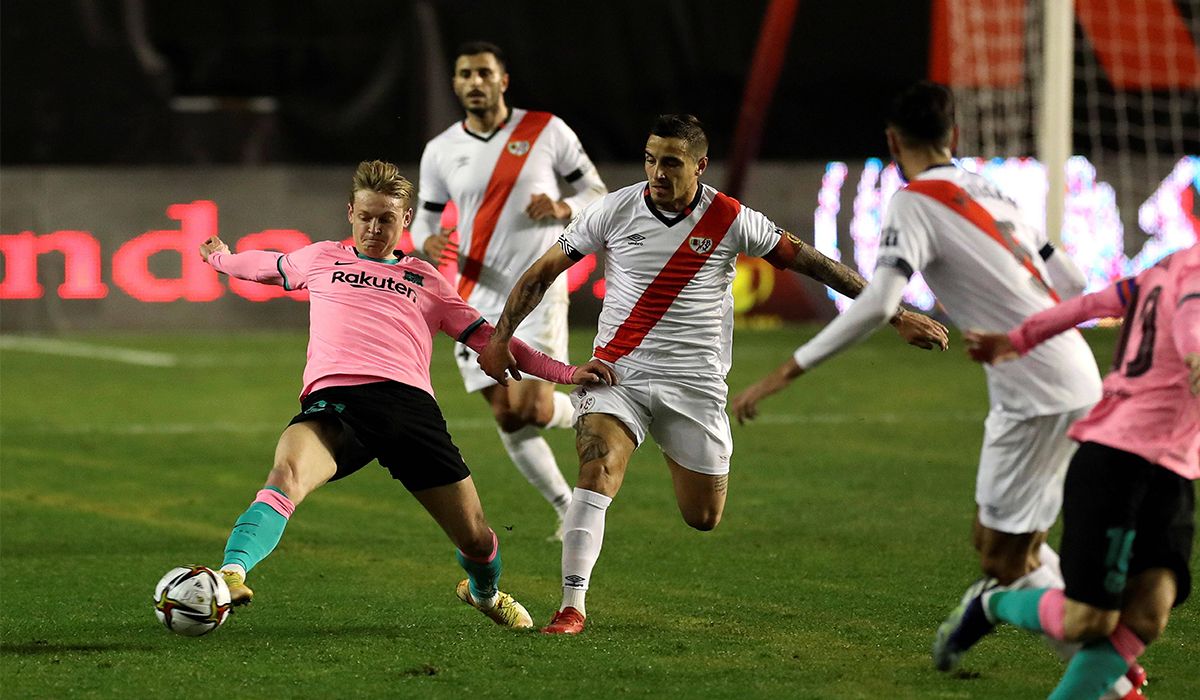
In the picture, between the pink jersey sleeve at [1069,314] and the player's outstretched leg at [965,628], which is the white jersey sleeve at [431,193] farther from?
the pink jersey sleeve at [1069,314]

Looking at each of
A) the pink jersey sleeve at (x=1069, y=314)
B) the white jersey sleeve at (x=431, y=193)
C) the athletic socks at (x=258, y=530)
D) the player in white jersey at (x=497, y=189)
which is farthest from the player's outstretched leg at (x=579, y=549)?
the white jersey sleeve at (x=431, y=193)

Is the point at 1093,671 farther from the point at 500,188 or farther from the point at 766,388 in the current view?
the point at 500,188

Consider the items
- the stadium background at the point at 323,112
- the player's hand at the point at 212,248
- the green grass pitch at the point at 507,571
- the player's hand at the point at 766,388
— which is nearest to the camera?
the player's hand at the point at 766,388

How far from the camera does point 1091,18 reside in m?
16.9

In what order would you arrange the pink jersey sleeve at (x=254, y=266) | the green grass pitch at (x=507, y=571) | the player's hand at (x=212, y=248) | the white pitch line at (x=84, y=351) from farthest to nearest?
the white pitch line at (x=84, y=351), the player's hand at (x=212, y=248), the pink jersey sleeve at (x=254, y=266), the green grass pitch at (x=507, y=571)

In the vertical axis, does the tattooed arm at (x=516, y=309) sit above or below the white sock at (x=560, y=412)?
above

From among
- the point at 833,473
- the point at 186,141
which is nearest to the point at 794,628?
the point at 833,473

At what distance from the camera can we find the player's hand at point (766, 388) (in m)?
5.00

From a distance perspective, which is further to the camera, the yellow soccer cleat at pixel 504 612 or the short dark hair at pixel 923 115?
the yellow soccer cleat at pixel 504 612

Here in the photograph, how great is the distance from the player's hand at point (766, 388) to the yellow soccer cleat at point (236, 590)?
1.57 meters

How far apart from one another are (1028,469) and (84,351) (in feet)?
42.7

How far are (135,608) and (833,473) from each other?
4.67 meters

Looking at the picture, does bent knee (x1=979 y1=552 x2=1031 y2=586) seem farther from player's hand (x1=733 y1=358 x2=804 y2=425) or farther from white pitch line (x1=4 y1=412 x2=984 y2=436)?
white pitch line (x1=4 y1=412 x2=984 y2=436)

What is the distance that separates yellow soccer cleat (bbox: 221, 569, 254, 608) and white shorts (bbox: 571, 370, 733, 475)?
143 cm
